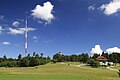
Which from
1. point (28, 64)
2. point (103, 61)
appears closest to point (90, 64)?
point (103, 61)

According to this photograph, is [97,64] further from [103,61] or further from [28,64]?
[28,64]

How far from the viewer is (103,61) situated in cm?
19675

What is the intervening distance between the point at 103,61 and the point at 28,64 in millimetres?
55614

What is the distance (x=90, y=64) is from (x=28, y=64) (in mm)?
51229

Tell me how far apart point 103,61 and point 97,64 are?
31.6 m

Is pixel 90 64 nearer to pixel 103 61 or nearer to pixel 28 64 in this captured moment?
pixel 103 61

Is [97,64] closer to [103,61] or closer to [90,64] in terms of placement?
[90,64]

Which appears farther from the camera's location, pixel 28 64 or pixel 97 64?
pixel 28 64

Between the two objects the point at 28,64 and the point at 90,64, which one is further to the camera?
the point at 28,64

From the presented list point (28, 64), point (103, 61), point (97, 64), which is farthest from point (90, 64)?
point (28, 64)

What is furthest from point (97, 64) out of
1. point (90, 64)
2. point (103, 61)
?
point (103, 61)

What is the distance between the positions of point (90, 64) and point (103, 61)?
2876cm

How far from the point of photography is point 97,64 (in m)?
166

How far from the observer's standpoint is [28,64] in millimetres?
198625
